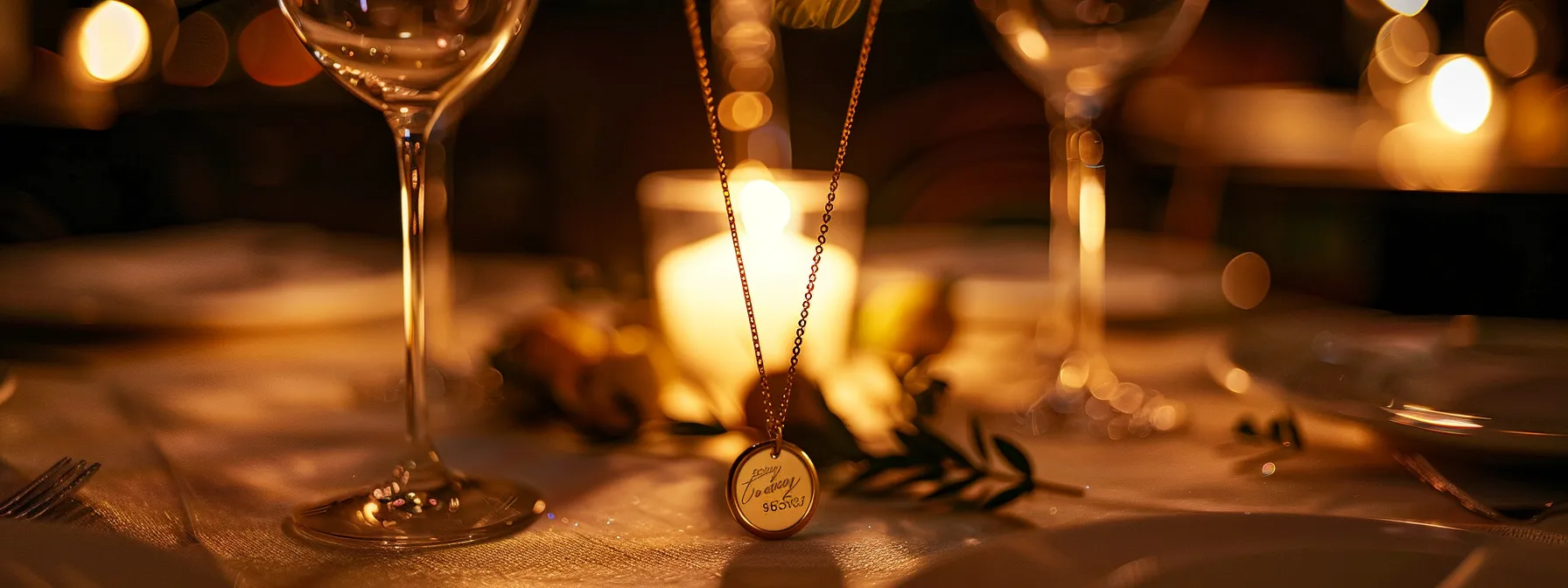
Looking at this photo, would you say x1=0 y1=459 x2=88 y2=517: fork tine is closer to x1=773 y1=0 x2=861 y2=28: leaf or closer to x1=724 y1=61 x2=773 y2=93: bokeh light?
x1=724 y1=61 x2=773 y2=93: bokeh light

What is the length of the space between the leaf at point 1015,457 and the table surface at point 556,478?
2 cm

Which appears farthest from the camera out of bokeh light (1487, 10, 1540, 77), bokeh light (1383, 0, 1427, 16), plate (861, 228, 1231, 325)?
bokeh light (1383, 0, 1427, 16)

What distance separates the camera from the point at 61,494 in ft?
1.94

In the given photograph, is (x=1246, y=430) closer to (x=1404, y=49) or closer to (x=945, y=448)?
(x=945, y=448)

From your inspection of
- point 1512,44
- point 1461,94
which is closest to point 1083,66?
point 1461,94

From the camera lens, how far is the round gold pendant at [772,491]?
550 mm

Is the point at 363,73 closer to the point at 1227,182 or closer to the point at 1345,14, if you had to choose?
the point at 1227,182

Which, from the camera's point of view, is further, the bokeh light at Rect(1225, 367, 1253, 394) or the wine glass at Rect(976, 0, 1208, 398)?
the wine glass at Rect(976, 0, 1208, 398)

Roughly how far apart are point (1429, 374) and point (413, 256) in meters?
0.58

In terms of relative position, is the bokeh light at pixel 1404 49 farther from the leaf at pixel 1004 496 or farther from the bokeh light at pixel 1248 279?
the leaf at pixel 1004 496

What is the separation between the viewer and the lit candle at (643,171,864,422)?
0.84 meters

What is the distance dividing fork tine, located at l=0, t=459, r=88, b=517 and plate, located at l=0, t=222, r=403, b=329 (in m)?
0.34

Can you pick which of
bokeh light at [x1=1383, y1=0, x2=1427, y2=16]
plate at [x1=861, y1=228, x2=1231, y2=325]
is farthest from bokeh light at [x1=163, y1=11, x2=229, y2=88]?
bokeh light at [x1=1383, y1=0, x2=1427, y2=16]

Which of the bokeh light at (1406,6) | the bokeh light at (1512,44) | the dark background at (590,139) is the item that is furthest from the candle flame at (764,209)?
the bokeh light at (1406,6)
